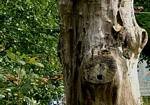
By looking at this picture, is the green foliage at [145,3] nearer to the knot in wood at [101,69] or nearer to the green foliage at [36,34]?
the green foliage at [36,34]

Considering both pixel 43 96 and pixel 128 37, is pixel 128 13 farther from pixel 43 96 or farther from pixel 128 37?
pixel 43 96

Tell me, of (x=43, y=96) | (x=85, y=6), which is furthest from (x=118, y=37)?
(x=43, y=96)

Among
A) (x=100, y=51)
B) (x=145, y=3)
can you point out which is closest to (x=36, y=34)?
(x=100, y=51)

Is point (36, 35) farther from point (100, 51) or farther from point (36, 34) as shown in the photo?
point (100, 51)

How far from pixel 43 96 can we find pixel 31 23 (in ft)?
2.64

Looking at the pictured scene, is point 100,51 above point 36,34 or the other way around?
above

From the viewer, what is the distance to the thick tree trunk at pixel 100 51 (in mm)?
1733

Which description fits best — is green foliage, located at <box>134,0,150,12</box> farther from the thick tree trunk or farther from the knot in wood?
the knot in wood

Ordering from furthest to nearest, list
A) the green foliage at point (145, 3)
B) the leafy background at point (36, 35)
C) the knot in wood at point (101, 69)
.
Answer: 1. the green foliage at point (145, 3)
2. the leafy background at point (36, 35)
3. the knot in wood at point (101, 69)

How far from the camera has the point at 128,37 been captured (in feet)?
6.05

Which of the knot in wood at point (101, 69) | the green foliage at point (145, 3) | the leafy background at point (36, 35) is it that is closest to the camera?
the knot in wood at point (101, 69)

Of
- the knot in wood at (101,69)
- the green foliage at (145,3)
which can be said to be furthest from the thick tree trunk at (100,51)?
the green foliage at (145,3)

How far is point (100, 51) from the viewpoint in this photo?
1746mm

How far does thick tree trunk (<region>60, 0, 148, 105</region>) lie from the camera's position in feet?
5.69
